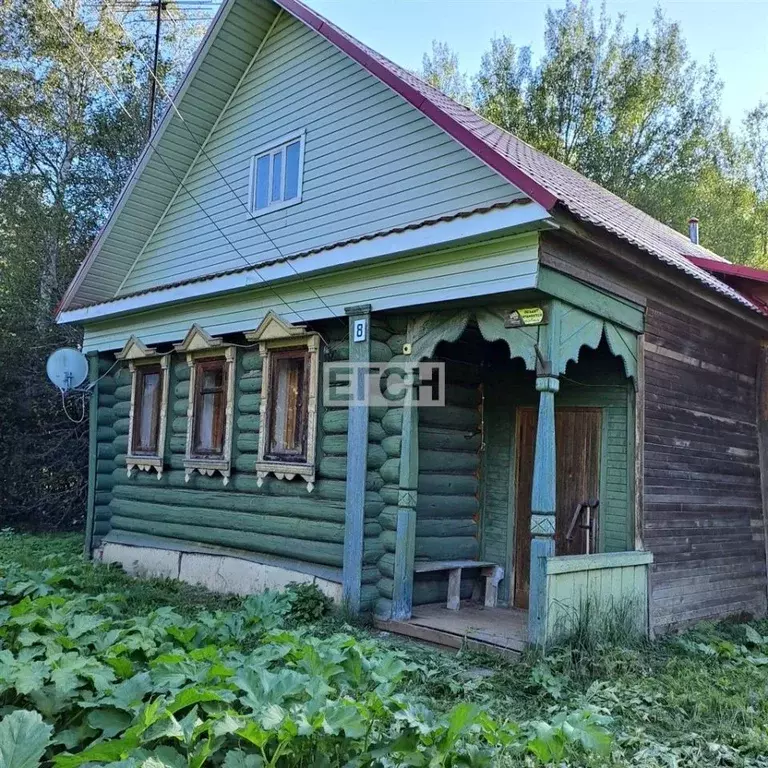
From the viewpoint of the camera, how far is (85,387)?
11438mm

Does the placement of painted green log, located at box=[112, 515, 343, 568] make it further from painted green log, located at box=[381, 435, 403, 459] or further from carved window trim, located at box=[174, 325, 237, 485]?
painted green log, located at box=[381, 435, 403, 459]

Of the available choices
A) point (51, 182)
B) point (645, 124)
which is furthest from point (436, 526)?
point (645, 124)

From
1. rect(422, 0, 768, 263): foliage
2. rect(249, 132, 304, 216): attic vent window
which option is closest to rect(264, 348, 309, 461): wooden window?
rect(249, 132, 304, 216): attic vent window

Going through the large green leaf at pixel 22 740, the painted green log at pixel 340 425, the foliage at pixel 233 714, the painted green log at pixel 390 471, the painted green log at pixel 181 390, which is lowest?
the foliage at pixel 233 714

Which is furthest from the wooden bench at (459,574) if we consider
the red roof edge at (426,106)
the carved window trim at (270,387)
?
the red roof edge at (426,106)

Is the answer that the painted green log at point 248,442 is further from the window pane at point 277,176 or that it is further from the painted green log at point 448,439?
the window pane at point 277,176

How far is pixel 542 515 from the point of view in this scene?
5598mm

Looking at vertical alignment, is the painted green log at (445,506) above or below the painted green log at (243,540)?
above

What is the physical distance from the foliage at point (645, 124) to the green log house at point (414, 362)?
15.7 metres

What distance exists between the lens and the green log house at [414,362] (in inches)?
240

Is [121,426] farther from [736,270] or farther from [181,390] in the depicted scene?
[736,270]

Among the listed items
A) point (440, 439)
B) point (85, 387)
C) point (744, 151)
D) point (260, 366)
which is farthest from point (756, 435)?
point (744, 151)

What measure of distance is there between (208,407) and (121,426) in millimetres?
2322

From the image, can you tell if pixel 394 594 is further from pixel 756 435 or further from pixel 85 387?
pixel 85 387
